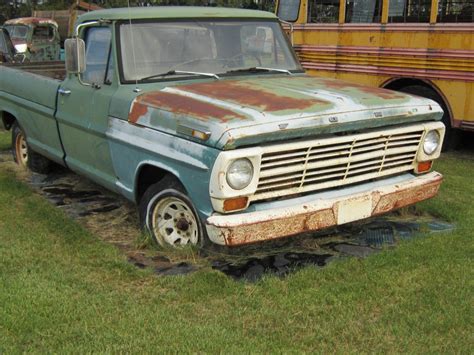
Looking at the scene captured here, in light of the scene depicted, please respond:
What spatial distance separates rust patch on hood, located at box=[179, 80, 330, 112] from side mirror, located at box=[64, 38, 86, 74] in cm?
102

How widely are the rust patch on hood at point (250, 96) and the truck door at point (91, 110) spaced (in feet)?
2.55

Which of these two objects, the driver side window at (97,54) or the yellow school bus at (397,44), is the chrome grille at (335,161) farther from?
the yellow school bus at (397,44)

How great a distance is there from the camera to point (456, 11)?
26.6 ft

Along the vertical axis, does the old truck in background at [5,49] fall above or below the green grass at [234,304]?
above

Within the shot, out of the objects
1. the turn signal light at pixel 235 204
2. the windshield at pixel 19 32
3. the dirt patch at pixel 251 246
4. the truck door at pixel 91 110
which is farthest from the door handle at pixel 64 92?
the windshield at pixel 19 32

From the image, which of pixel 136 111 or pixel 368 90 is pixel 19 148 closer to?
pixel 136 111

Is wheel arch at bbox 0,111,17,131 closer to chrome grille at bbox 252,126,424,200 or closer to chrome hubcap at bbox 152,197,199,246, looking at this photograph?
chrome hubcap at bbox 152,197,199,246

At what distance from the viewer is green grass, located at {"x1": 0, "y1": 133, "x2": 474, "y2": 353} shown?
332 cm

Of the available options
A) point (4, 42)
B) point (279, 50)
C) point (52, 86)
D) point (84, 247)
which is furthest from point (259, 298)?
point (4, 42)

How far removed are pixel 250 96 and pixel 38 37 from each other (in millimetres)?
18576

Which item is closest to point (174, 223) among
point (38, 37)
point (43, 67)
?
point (43, 67)

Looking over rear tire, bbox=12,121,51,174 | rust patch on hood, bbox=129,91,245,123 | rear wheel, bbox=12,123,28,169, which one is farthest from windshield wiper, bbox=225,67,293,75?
rear wheel, bbox=12,123,28,169

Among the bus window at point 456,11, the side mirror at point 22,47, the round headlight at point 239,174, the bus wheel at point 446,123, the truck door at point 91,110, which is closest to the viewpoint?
the round headlight at point 239,174

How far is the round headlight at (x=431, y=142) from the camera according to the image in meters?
4.90
